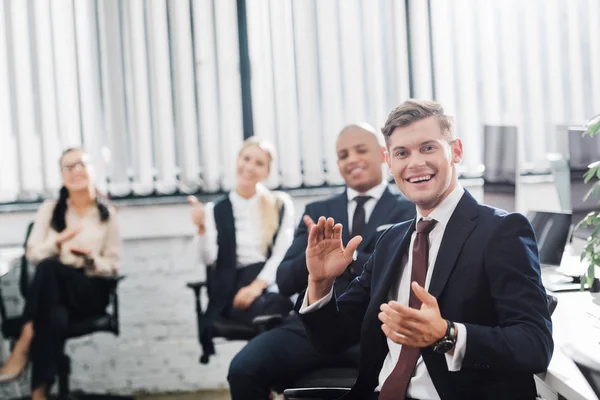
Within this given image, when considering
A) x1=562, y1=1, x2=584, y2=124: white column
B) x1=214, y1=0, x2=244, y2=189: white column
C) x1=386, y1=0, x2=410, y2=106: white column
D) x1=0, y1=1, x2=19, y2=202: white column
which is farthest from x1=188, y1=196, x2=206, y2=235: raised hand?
x1=562, y1=1, x2=584, y2=124: white column

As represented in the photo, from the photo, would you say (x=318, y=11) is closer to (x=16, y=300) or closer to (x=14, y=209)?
(x=14, y=209)

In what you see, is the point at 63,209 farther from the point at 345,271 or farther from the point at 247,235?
the point at 345,271

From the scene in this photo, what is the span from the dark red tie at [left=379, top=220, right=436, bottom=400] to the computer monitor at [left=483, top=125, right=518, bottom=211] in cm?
131

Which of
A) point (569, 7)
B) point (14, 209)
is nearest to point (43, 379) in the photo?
point (14, 209)

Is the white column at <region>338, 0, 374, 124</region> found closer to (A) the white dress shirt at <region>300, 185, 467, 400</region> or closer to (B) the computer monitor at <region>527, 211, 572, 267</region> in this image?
(B) the computer monitor at <region>527, 211, 572, 267</region>

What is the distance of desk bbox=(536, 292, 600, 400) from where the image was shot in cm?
133

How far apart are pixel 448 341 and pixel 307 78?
3101 millimetres

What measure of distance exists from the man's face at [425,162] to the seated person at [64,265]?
2.47m

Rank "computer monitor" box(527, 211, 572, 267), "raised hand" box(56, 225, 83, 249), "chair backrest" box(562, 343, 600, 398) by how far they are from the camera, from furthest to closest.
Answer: "raised hand" box(56, 225, 83, 249) < "computer monitor" box(527, 211, 572, 267) < "chair backrest" box(562, 343, 600, 398)

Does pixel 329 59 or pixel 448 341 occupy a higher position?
pixel 329 59

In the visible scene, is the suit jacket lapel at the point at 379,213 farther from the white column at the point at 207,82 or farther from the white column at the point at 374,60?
the white column at the point at 207,82

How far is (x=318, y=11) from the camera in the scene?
4273 mm

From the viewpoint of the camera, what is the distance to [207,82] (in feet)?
13.9

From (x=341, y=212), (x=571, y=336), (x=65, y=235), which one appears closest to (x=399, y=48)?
(x=341, y=212)
